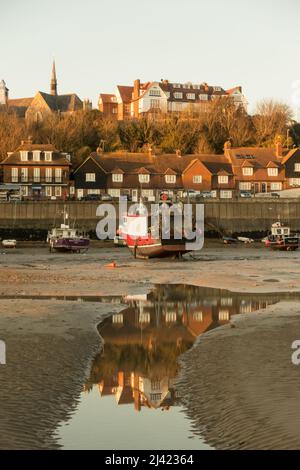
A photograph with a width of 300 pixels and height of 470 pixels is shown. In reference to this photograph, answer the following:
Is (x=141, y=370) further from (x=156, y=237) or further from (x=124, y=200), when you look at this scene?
(x=124, y=200)

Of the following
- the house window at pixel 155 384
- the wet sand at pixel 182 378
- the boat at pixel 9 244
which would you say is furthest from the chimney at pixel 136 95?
the house window at pixel 155 384

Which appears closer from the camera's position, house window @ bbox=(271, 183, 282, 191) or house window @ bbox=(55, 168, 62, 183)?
house window @ bbox=(55, 168, 62, 183)

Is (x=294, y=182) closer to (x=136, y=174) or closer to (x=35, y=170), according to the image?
(x=136, y=174)

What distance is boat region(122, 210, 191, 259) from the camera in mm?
57594

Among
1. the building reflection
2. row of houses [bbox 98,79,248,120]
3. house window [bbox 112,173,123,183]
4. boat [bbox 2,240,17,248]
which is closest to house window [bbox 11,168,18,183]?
house window [bbox 112,173,123,183]

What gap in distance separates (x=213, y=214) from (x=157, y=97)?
233 feet

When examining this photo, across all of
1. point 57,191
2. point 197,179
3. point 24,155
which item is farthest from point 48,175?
point 197,179

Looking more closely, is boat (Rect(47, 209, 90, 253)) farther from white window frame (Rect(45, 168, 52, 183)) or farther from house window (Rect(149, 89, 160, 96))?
house window (Rect(149, 89, 160, 96))

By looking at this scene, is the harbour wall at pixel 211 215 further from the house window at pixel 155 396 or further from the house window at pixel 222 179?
the house window at pixel 155 396

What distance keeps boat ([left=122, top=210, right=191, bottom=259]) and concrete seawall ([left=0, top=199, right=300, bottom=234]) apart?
2136 cm

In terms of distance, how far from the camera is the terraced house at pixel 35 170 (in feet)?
330

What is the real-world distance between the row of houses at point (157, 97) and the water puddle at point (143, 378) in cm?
12399

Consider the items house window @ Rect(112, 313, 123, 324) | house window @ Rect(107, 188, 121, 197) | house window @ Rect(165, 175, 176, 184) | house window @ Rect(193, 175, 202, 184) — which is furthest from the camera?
house window @ Rect(193, 175, 202, 184)
